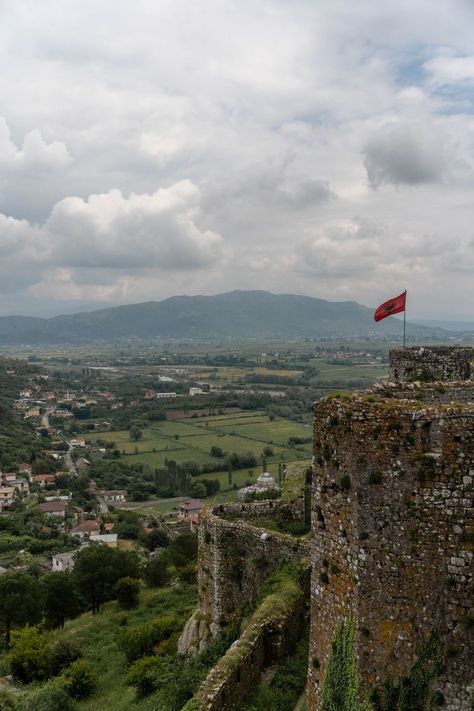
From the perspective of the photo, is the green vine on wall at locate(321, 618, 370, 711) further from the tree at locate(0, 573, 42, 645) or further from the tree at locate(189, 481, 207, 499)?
the tree at locate(189, 481, 207, 499)

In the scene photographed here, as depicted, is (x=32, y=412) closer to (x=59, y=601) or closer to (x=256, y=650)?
(x=59, y=601)

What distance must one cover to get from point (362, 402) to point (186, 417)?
483 ft

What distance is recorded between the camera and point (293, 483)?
1988cm

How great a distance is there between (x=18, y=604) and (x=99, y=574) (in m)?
4.65

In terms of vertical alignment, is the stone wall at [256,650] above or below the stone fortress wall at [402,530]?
below

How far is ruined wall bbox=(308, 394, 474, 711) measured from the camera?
6074 millimetres

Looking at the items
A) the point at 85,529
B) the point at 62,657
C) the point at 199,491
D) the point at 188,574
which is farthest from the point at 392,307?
the point at 199,491

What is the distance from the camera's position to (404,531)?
625 cm

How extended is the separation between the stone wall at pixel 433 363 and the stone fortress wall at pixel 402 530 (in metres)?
9.11

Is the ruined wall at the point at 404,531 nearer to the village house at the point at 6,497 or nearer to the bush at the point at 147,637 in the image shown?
the bush at the point at 147,637

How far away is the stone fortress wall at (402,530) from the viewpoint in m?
6.07

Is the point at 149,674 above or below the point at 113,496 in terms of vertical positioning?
above

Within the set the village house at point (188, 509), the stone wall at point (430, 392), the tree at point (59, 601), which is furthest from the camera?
the village house at point (188, 509)

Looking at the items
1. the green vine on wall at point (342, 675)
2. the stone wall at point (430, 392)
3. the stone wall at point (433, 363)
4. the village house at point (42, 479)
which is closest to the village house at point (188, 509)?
the village house at point (42, 479)
